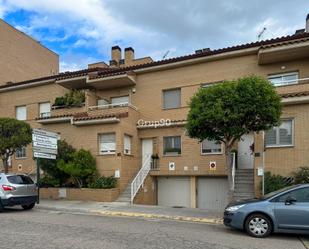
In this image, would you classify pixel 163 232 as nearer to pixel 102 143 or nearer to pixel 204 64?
pixel 102 143

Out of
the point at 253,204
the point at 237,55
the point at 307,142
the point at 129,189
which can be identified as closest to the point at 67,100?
Answer: the point at 129,189

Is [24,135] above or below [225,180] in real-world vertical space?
above

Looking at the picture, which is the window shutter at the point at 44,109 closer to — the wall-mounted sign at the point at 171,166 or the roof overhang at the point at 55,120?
the roof overhang at the point at 55,120

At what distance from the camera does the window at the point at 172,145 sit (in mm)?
22062

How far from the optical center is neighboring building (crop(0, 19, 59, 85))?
1275 inches

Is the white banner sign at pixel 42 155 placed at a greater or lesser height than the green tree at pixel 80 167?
greater

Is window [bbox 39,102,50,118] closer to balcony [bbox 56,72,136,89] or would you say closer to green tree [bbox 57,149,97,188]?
balcony [bbox 56,72,136,89]

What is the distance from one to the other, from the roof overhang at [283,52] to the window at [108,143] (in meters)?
8.98

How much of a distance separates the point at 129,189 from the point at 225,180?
17.0 feet

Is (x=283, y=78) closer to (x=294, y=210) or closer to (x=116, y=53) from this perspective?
(x=294, y=210)

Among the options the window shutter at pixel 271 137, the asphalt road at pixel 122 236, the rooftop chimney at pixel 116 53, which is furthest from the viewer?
the rooftop chimney at pixel 116 53

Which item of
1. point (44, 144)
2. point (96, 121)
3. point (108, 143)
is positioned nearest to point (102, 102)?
point (96, 121)

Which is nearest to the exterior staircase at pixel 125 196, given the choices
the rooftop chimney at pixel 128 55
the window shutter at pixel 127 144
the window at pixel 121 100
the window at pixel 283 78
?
the window shutter at pixel 127 144

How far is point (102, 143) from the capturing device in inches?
848
